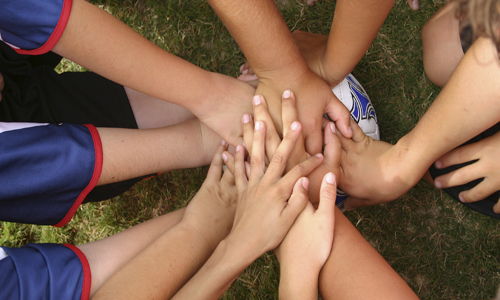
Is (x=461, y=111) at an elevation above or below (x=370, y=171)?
above

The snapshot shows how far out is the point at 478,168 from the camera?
4.12 feet

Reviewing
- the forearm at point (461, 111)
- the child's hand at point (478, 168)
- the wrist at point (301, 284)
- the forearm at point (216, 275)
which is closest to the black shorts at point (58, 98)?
the forearm at point (216, 275)

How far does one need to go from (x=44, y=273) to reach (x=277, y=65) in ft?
3.61

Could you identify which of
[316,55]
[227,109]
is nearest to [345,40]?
[316,55]

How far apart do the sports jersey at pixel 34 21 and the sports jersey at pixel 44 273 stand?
2.35ft

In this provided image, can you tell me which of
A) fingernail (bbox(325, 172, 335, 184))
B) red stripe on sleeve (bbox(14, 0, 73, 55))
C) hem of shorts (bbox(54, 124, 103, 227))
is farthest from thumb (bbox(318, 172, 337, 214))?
red stripe on sleeve (bbox(14, 0, 73, 55))

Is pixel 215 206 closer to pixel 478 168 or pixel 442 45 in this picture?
pixel 478 168

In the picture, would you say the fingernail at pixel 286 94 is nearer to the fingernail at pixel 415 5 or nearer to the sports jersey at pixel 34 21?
the sports jersey at pixel 34 21

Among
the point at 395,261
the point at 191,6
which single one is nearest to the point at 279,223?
the point at 395,261

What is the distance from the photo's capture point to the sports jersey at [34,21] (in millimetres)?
1107

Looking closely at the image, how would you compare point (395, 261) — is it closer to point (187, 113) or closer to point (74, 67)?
point (187, 113)

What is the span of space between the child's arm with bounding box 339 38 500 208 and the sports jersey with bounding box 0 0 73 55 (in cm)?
109

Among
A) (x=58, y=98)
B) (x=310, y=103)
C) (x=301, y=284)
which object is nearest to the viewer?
(x=301, y=284)

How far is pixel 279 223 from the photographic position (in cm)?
129
